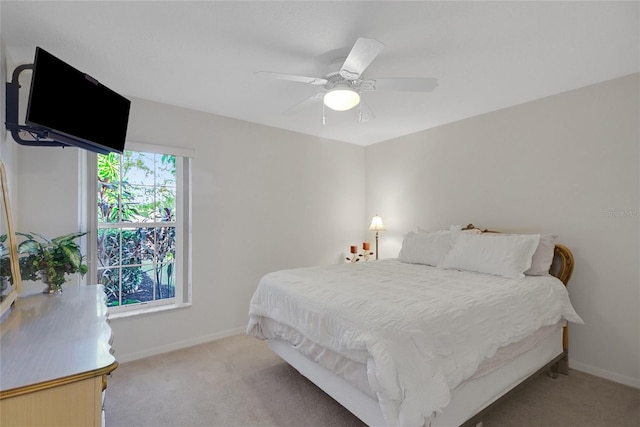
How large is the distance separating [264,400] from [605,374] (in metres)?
2.80

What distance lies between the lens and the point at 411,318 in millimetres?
1627

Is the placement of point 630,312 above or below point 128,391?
above

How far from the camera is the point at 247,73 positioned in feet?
8.03

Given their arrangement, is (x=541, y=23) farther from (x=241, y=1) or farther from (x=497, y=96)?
(x=241, y=1)

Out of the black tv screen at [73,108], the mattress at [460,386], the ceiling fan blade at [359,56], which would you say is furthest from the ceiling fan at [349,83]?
the mattress at [460,386]

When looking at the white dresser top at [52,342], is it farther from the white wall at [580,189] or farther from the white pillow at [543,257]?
the white wall at [580,189]

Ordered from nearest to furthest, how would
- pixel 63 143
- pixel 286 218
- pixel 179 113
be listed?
pixel 63 143 < pixel 179 113 < pixel 286 218

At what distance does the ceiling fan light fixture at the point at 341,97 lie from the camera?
2.14 meters

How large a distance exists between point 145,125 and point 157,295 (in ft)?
5.74

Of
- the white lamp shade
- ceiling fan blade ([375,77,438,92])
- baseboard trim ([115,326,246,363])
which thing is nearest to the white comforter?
baseboard trim ([115,326,246,363])

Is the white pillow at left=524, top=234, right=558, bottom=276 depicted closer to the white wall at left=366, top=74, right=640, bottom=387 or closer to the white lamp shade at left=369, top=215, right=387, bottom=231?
the white wall at left=366, top=74, right=640, bottom=387

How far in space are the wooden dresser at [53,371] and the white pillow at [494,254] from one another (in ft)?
8.88

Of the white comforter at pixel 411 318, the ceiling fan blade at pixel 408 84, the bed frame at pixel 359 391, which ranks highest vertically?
the ceiling fan blade at pixel 408 84

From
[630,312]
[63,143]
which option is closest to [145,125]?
[63,143]
